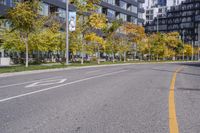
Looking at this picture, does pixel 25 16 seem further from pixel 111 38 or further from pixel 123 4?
pixel 123 4

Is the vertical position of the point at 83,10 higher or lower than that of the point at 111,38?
higher

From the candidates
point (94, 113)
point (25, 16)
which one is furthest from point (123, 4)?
point (94, 113)

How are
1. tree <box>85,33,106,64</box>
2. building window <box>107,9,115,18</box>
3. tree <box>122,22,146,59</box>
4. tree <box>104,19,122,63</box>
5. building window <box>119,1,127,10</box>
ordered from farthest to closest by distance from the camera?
building window <box>119,1,127,10</box>, building window <box>107,9,115,18</box>, tree <box>122,22,146,59</box>, tree <box>104,19,122,63</box>, tree <box>85,33,106,64</box>

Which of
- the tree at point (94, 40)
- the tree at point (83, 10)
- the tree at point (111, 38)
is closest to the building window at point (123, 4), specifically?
the tree at point (111, 38)

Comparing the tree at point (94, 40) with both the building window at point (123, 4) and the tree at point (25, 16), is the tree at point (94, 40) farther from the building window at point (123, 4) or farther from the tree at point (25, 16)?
the building window at point (123, 4)

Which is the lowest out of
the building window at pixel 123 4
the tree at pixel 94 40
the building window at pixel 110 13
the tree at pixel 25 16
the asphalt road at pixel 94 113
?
the asphalt road at pixel 94 113

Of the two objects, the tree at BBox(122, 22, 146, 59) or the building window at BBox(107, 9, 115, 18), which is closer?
the tree at BBox(122, 22, 146, 59)

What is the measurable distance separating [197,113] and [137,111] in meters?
1.37

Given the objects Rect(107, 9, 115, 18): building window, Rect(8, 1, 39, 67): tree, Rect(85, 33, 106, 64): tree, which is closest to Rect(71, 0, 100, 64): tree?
Rect(85, 33, 106, 64): tree

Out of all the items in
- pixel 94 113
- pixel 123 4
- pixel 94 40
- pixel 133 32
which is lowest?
pixel 94 113

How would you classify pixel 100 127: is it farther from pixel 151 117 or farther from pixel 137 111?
pixel 137 111

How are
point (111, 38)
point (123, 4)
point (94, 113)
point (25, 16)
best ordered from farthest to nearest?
Result: point (123, 4), point (111, 38), point (25, 16), point (94, 113)

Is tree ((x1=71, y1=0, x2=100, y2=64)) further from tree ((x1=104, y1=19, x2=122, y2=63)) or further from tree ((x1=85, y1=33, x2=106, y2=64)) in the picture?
tree ((x1=104, y1=19, x2=122, y2=63))

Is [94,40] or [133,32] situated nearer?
[94,40]
